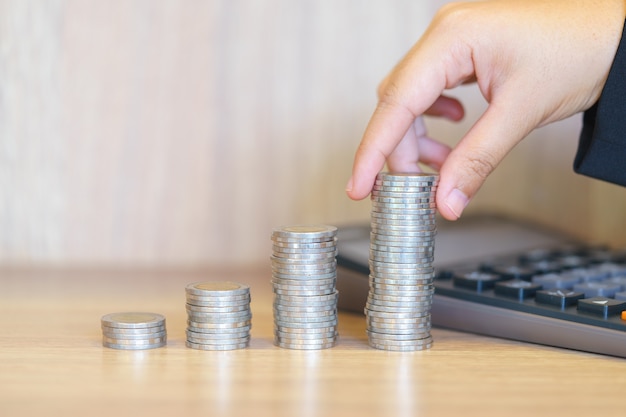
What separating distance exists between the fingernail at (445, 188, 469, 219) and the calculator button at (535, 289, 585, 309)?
11cm

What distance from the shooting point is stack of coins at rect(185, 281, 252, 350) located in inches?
31.9

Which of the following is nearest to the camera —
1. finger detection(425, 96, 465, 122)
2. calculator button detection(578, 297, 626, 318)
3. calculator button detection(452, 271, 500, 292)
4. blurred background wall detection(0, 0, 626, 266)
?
calculator button detection(578, 297, 626, 318)

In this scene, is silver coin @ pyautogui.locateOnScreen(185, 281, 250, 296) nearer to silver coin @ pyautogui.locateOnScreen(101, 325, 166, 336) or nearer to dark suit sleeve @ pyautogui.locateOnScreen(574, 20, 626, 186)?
silver coin @ pyautogui.locateOnScreen(101, 325, 166, 336)

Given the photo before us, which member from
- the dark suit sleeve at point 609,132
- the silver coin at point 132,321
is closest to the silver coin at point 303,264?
the silver coin at point 132,321

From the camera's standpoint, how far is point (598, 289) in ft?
2.87

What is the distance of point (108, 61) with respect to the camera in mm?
1285

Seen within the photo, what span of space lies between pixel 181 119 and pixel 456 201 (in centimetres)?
56

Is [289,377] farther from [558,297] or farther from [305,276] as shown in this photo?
[558,297]

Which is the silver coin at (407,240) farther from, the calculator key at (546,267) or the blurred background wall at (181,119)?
the blurred background wall at (181,119)

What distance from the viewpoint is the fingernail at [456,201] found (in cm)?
85

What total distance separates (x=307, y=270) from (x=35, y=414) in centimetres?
29

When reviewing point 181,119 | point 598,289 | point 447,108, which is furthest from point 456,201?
point 181,119

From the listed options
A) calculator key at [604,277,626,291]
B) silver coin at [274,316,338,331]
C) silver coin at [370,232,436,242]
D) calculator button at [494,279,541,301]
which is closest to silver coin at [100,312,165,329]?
silver coin at [274,316,338,331]

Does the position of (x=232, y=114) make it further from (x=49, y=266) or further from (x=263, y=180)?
(x=49, y=266)
